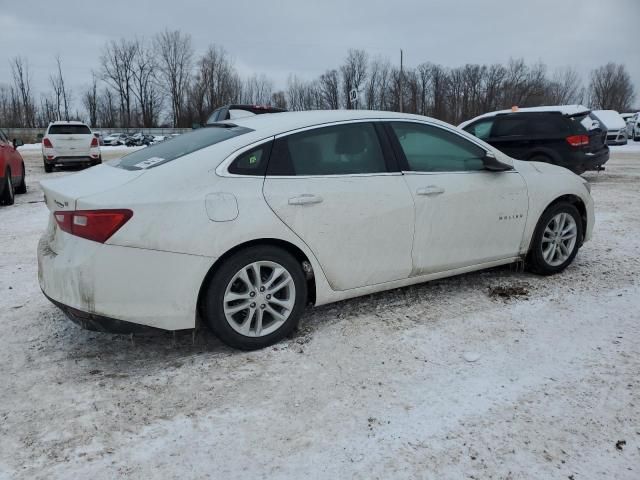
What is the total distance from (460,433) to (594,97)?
9211cm

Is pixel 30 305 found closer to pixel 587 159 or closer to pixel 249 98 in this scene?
pixel 587 159

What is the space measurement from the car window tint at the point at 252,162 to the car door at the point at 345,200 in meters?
0.05

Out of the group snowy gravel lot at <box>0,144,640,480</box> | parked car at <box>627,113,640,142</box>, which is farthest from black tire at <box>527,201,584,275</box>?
parked car at <box>627,113,640,142</box>

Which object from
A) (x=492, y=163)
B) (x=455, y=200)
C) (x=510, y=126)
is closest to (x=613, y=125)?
(x=510, y=126)

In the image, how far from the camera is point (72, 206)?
110 inches

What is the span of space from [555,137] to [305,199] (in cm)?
823

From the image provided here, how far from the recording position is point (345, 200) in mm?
3297

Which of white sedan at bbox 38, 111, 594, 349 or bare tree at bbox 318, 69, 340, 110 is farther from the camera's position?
bare tree at bbox 318, 69, 340, 110

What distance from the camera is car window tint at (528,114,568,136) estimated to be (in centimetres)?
972

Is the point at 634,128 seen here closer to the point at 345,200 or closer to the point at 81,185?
the point at 345,200

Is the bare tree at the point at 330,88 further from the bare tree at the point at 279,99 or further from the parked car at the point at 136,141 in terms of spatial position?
the parked car at the point at 136,141

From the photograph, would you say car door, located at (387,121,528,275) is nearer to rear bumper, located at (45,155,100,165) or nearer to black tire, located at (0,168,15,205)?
black tire, located at (0,168,15,205)

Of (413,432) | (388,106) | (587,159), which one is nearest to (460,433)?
(413,432)

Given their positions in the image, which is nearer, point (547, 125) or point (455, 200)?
point (455, 200)
